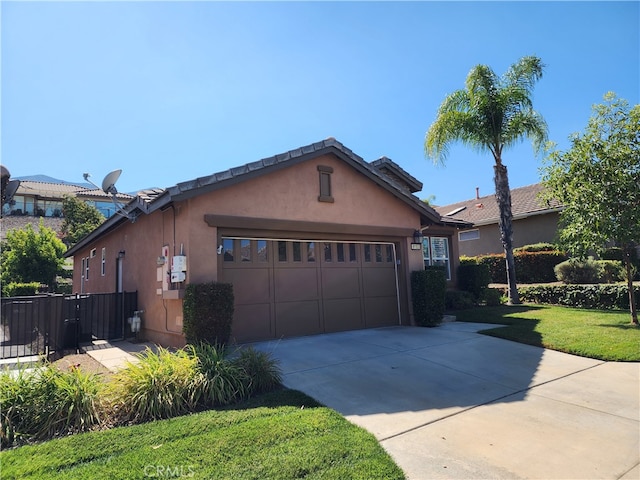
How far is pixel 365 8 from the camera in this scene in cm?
936

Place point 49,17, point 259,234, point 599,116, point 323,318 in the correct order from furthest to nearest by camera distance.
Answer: point 599,116
point 323,318
point 259,234
point 49,17

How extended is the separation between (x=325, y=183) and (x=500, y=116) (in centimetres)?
927

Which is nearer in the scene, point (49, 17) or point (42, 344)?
point (49, 17)

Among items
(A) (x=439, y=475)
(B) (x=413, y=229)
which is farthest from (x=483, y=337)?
(A) (x=439, y=475)

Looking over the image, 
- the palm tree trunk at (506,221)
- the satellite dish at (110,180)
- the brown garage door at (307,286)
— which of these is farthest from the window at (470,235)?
the satellite dish at (110,180)

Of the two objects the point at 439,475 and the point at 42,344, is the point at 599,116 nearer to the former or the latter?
the point at 439,475

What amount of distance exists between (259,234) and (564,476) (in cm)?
697

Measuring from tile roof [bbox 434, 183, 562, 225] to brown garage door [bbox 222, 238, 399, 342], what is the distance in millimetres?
12125

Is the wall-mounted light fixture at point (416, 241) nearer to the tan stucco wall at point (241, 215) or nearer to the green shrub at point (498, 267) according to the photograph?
the tan stucco wall at point (241, 215)

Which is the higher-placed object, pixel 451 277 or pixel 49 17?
pixel 49 17

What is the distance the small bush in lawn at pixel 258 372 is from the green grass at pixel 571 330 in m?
6.15

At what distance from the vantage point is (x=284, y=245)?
9602mm

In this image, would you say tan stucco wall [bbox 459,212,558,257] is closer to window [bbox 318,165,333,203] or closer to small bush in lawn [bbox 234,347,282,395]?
window [bbox 318,165,333,203]

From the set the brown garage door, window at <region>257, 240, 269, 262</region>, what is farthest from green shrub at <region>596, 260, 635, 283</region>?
window at <region>257, 240, 269, 262</region>
